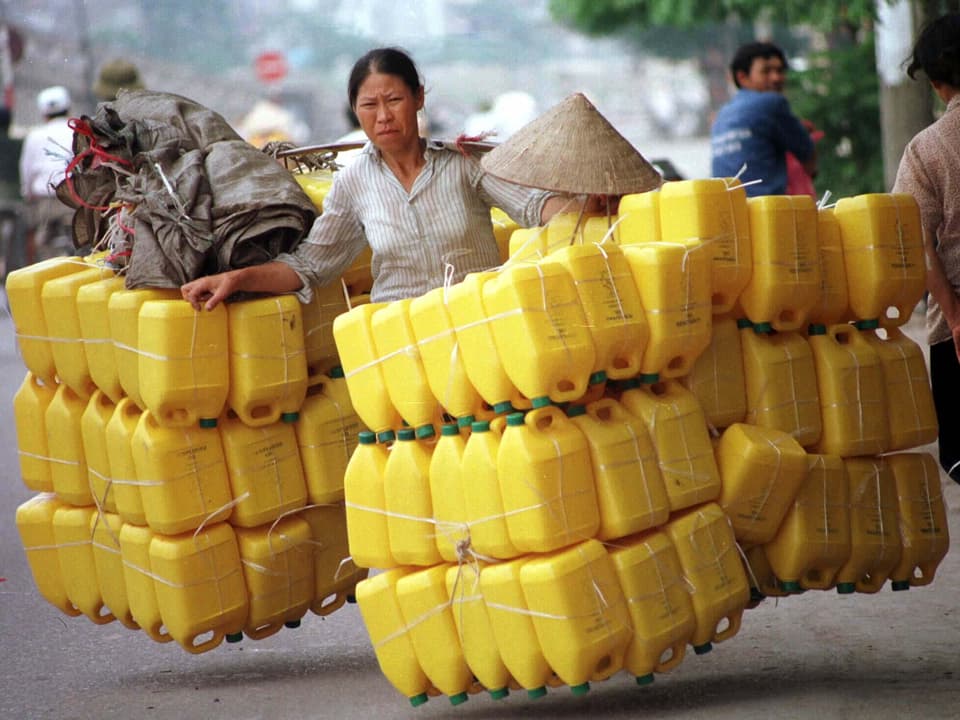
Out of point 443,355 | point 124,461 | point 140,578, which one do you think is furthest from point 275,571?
point 443,355

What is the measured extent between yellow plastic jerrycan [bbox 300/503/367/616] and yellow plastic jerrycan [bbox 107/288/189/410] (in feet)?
2.48

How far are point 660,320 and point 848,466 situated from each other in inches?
34.6

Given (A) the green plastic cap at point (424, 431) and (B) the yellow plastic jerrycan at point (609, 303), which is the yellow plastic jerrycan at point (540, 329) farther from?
(A) the green plastic cap at point (424, 431)

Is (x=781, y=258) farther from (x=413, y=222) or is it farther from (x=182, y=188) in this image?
(x=182, y=188)

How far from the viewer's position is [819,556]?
4691 millimetres

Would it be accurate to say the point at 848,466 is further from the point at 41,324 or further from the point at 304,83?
the point at 304,83

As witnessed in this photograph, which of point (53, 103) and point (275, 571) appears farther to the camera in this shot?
point (53, 103)

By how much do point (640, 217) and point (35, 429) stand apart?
7.80 feet

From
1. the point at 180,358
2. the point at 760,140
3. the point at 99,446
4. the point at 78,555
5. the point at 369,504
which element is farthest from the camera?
the point at 760,140

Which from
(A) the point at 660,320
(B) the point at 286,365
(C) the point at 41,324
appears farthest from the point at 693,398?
(C) the point at 41,324

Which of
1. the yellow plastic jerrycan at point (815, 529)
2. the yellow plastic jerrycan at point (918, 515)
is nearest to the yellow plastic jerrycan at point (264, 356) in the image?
the yellow plastic jerrycan at point (815, 529)

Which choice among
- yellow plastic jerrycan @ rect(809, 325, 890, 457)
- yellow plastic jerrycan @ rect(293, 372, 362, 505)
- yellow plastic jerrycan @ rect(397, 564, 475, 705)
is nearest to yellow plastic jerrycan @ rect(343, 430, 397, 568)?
yellow plastic jerrycan @ rect(397, 564, 475, 705)

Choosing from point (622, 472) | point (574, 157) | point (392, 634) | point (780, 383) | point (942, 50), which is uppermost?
point (942, 50)

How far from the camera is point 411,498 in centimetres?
445
